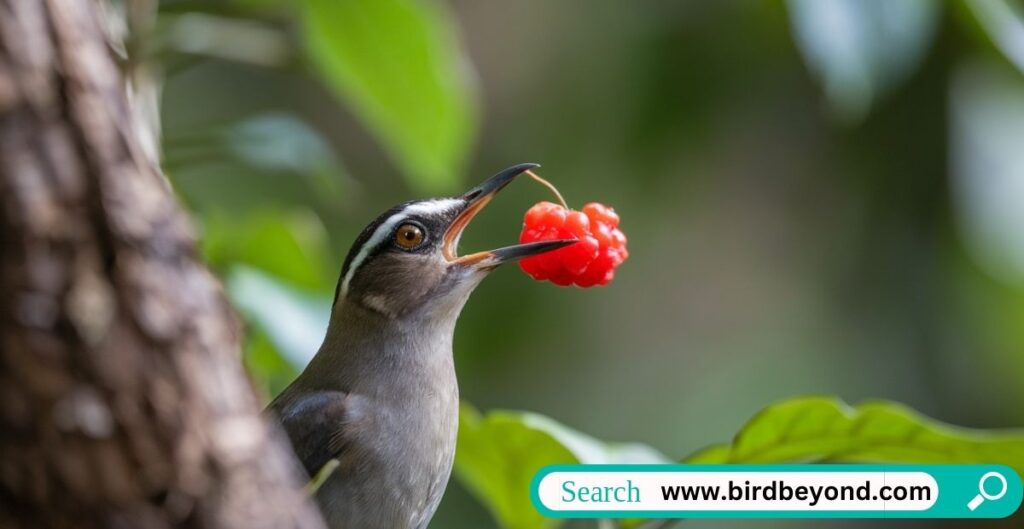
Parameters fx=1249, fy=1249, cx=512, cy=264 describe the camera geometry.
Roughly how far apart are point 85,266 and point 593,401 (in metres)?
5.33

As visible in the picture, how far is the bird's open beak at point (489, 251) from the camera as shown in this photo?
72.4 inches

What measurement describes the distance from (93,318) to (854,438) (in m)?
1.18

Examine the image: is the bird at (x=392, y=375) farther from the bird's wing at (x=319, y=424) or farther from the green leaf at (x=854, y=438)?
the green leaf at (x=854, y=438)

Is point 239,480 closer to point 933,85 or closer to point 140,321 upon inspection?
point 140,321

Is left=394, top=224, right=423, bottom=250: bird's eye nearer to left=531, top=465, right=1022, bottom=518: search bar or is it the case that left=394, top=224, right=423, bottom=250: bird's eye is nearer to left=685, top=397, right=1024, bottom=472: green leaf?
left=531, top=465, right=1022, bottom=518: search bar

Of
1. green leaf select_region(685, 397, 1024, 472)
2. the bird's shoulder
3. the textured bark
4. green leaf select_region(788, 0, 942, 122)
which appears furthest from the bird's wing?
green leaf select_region(788, 0, 942, 122)

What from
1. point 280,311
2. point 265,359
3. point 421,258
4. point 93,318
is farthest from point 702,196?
point 93,318

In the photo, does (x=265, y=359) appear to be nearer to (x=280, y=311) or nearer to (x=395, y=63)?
(x=280, y=311)

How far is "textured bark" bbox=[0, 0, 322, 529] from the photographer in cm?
99

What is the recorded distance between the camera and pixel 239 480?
1117 millimetres

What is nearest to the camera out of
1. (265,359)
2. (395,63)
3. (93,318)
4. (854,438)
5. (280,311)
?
(93,318)

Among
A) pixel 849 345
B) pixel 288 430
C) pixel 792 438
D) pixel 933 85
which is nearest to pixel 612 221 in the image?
pixel 792 438

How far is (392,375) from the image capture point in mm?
2062

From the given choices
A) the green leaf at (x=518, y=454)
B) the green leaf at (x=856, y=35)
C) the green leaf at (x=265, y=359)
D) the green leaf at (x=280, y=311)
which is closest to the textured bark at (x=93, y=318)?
the green leaf at (x=518, y=454)
